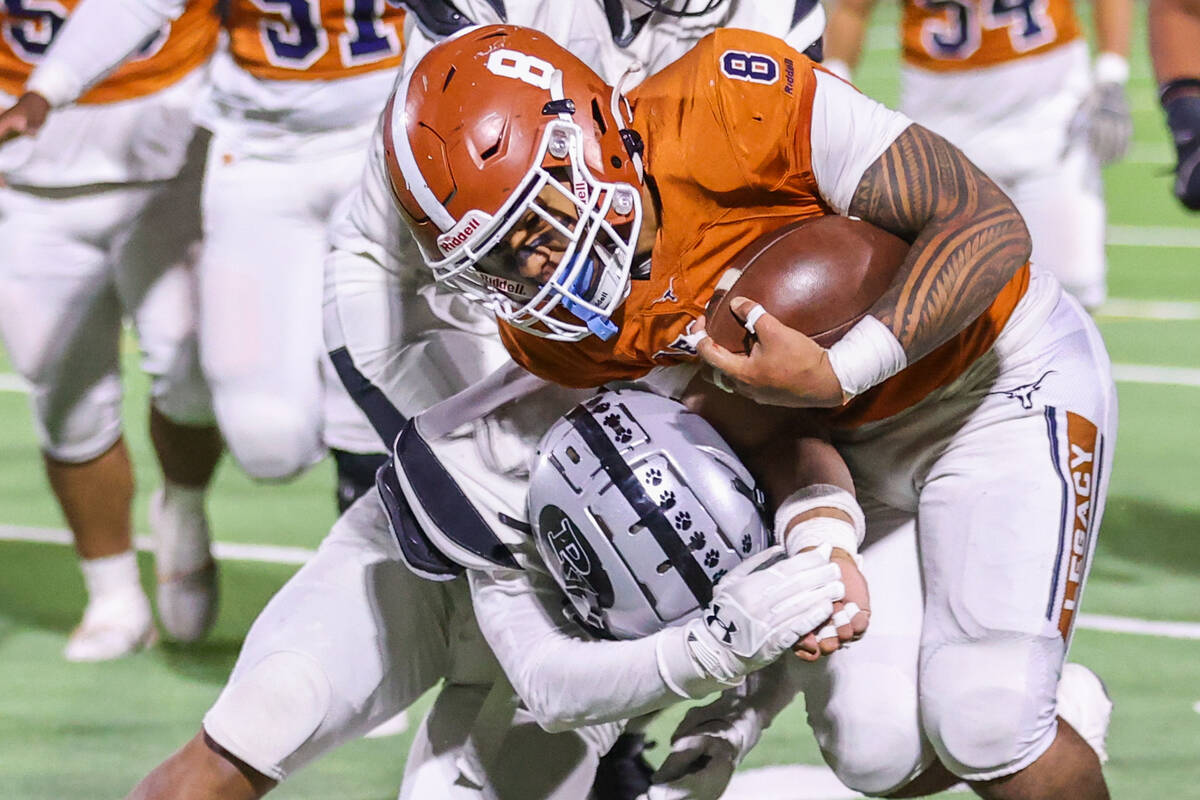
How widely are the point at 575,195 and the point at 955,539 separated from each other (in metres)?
0.72

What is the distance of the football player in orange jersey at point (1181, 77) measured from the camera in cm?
346

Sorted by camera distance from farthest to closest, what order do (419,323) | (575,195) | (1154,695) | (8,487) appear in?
(8,487)
(1154,695)
(419,323)
(575,195)

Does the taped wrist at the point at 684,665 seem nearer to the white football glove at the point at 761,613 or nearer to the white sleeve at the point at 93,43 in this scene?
the white football glove at the point at 761,613

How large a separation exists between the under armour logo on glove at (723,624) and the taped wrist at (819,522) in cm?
12

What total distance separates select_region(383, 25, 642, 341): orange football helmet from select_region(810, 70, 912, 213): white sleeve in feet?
0.76

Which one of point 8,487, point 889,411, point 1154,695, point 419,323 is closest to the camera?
point 889,411

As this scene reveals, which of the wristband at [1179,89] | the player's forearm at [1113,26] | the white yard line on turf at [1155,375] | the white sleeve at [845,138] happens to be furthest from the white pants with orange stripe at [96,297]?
the white yard line on turf at [1155,375]

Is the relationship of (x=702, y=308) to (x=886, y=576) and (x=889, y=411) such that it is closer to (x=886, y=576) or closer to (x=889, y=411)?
(x=889, y=411)

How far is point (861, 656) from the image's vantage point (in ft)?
7.81

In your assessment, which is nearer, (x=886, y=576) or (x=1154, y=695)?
(x=886, y=576)

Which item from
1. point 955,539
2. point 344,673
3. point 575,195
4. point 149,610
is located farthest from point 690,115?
point 149,610

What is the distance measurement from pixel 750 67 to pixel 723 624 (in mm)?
723

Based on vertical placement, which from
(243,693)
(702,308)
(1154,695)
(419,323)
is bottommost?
(1154,695)

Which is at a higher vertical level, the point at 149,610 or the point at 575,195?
the point at 575,195
